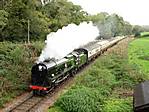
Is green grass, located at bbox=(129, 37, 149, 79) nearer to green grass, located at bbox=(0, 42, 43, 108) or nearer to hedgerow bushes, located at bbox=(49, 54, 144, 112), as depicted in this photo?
hedgerow bushes, located at bbox=(49, 54, 144, 112)

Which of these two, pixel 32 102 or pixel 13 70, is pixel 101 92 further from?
pixel 13 70

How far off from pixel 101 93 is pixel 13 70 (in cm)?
828

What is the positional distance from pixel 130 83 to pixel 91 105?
7499mm

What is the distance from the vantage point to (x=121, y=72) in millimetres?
28438

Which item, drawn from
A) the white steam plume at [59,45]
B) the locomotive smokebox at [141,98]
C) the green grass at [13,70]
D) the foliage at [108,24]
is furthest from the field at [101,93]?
the foliage at [108,24]

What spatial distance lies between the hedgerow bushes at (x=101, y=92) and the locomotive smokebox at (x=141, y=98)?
5.55 feet

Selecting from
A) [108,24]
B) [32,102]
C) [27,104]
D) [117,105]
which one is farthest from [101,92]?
[108,24]

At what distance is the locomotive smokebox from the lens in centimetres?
1451

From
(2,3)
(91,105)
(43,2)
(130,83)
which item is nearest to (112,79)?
(130,83)

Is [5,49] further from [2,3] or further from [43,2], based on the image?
[43,2]

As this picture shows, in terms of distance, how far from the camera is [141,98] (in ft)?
52.2

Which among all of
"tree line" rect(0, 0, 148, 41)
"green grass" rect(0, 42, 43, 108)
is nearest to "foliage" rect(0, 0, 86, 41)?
"tree line" rect(0, 0, 148, 41)

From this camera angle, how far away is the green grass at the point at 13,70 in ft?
73.3

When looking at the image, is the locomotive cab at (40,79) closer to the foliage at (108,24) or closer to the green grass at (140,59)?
the green grass at (140,59)
